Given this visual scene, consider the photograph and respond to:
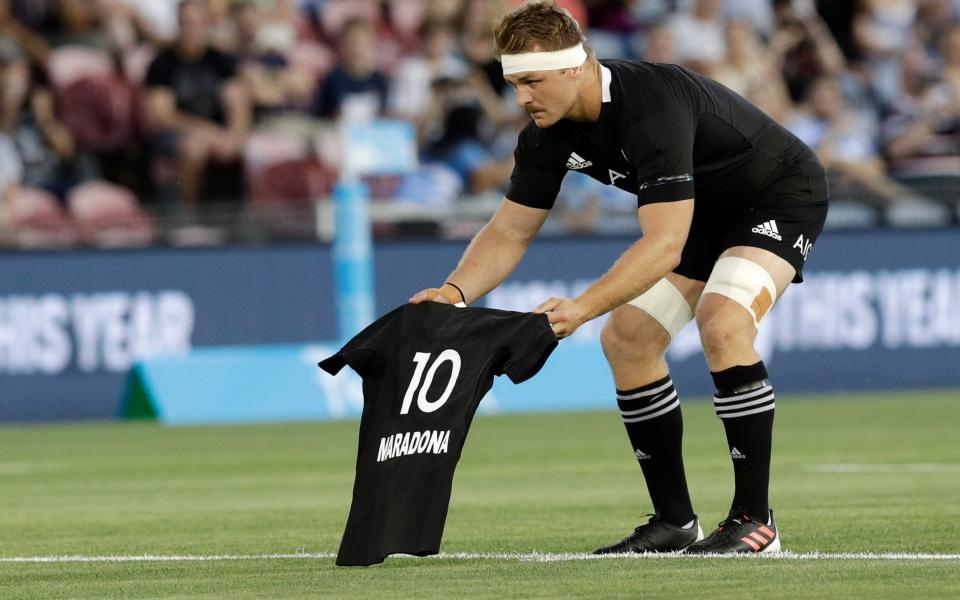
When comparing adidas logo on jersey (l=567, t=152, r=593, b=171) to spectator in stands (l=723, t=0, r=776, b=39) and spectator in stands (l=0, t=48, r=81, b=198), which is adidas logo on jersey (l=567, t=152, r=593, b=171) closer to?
spectator in stands (l=0, t=48, r=81, b=198)

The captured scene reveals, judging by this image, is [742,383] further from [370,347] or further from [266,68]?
[266,68]

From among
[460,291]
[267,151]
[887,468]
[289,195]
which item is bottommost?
[887,468]

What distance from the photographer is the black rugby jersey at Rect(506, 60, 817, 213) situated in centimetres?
662

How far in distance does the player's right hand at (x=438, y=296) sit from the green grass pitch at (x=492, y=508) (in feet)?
3.02

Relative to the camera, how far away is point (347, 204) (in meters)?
15.9

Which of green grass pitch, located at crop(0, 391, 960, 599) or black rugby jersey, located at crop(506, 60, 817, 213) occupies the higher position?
black rugby jersey, located at crop(506, 60, 817, 213)

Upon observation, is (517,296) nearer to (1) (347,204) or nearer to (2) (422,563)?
(1) (347,204)

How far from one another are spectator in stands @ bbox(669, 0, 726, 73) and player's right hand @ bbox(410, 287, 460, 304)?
1251 centimetres

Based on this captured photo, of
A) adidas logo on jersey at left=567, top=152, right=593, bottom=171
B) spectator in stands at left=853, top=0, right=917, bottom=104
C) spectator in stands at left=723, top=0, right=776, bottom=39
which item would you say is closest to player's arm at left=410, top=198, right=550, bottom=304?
adidas logo on jersey at left=567, top=152, right=593, bottom=171

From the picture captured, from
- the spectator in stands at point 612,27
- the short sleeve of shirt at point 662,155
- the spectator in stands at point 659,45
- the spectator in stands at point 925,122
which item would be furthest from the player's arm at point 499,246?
the spectator in stands at point 612,27

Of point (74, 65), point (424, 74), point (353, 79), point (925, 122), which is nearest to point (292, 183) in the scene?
point (353, 79)

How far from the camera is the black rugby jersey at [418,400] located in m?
6.32

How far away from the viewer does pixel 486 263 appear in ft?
23.7

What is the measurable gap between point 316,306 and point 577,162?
10.5 meters
